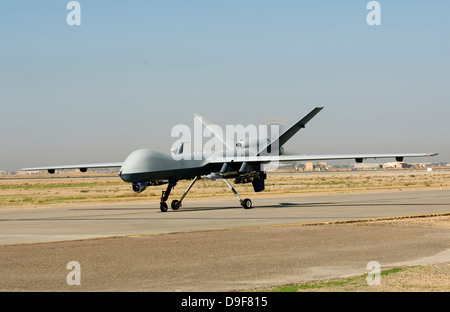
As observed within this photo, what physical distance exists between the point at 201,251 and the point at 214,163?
1840 centimetres

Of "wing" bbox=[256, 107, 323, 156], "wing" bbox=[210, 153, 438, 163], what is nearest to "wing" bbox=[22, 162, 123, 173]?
"wing" bbox=[210, 153, 438, 163]

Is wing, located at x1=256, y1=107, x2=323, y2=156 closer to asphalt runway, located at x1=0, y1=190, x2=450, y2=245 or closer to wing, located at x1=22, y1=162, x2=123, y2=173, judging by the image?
asphalt runway, located at x1=0, y1=190, x2=450, y2=245

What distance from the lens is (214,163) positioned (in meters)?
34.2

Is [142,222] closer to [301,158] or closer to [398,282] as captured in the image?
[301,158]

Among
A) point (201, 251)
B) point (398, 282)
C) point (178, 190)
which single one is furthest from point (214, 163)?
point (178, 190)

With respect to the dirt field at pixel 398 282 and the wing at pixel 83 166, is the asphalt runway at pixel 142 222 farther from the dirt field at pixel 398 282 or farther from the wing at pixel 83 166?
the dirt field at pixel 398 282

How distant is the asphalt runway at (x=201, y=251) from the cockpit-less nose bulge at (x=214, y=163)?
5428 mm

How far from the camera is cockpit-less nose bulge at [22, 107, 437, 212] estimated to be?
31219 millimetres

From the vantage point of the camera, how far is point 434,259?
13977 millimetres

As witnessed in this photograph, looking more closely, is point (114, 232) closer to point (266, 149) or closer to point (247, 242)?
point (247, 242)

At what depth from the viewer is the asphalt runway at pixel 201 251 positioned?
11781 mm

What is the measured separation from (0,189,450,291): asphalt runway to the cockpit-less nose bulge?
5428mm
